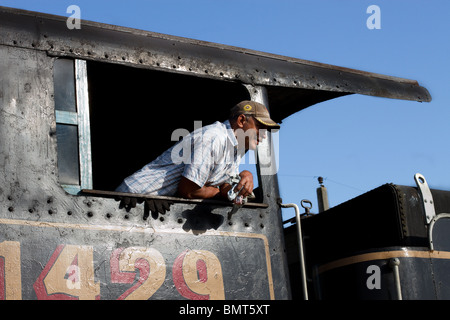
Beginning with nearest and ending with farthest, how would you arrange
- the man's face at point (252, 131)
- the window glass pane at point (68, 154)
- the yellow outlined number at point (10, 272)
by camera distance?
the yellow outlined number at point (10, 272) < the window glass pane at point (68, 154) < the man's face at point (252, 131)

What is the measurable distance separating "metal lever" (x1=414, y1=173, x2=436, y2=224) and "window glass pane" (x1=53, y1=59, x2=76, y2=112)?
2007mm

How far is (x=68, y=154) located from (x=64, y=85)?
38 centimetres

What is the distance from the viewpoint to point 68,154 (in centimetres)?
350

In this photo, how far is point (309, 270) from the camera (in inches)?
188

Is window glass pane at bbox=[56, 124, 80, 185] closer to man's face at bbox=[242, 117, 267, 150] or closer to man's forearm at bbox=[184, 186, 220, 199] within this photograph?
man's forearm at bbox=[184, 186, 220, 199]

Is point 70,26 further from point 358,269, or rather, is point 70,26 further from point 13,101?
point 358,269

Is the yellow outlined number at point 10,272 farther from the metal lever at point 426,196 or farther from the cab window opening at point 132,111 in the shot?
the metal lever at point 426,196

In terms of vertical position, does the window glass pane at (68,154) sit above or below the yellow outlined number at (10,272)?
above

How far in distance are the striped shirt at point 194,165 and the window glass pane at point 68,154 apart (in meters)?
0.34

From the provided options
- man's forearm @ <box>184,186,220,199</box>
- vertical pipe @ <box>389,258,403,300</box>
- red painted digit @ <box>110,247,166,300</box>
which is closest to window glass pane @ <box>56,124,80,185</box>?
red painted digit @ <box>110,247,166,300</box>

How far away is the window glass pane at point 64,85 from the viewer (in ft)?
11.7

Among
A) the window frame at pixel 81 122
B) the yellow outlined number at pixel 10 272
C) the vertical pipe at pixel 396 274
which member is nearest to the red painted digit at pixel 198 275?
the window frame at pixel 81 122

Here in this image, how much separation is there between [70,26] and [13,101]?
572mm
